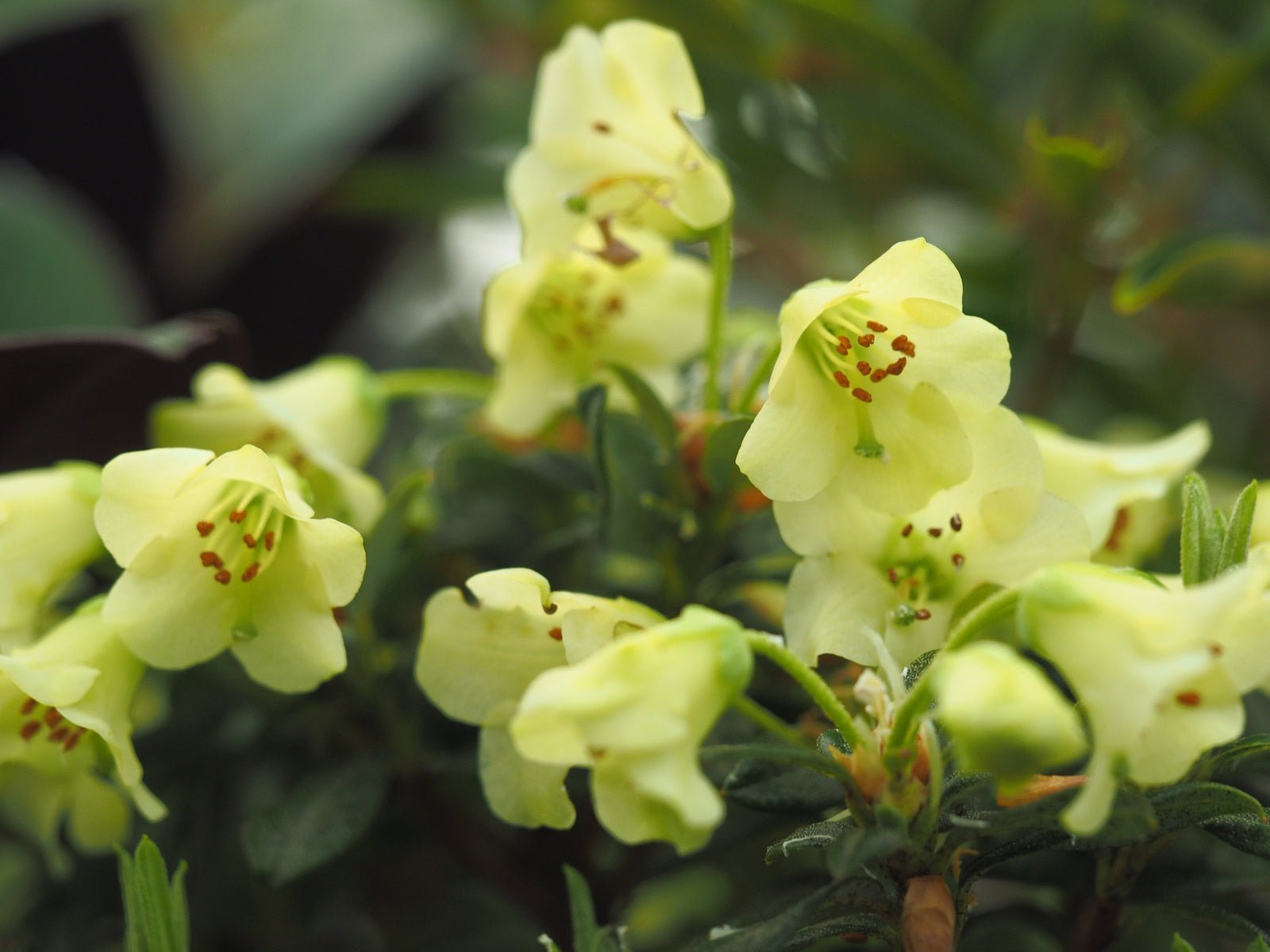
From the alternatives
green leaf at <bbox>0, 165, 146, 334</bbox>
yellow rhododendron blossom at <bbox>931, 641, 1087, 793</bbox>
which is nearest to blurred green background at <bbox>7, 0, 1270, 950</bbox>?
green leaf at <bbox>0, 165, 146, 334</bbox>

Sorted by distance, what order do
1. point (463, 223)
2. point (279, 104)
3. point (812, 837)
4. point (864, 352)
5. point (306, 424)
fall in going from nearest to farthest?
point (812, 837), point (864, 352), point (306, 424), point (279, 104), point (463, 223)

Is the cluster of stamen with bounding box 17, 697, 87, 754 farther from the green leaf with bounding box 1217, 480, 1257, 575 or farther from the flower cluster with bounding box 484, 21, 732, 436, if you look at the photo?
the green leaf with bounding box 1217, 480, 1257, 575

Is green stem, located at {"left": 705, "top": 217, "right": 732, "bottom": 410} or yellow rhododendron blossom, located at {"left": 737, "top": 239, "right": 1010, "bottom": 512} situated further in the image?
green stem, located at {"left": 705, "top": 217, "right": 732, "bottom": 410}

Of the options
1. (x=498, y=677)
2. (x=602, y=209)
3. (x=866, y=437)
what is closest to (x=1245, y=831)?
(x=866, y=437)

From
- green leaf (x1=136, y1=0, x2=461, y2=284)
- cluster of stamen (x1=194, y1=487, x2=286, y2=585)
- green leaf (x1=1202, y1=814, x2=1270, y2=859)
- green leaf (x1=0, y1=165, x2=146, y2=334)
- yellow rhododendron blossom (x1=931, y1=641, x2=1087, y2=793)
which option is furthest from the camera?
green leaf (x1=136, y1=0, x2=461, y2=284)

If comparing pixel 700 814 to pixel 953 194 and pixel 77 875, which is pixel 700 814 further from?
pixel 953 194

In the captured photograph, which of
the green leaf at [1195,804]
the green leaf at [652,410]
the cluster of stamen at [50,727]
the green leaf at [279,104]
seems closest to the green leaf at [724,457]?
the green leaf at [652,410]

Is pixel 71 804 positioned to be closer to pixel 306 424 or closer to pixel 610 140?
pixel 306 424
